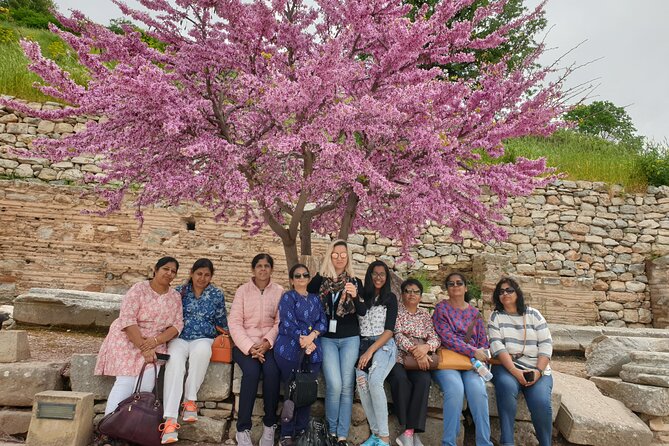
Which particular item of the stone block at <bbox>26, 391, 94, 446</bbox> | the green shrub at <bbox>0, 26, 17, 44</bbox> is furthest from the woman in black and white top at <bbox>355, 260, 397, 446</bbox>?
the green shrub at <bbox>0, 26, 17, 44</bbox>

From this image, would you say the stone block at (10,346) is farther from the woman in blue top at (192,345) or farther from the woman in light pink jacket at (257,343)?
the woman in light pink jacket at (257,343)

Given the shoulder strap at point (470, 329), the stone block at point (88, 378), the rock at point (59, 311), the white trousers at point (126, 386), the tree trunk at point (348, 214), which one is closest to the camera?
the white trousers at point (126, 386)

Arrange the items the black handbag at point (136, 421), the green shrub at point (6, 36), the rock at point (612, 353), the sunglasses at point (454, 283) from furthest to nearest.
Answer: the green shrub at point (6, 36)
the rock at point (612, 353)
the sunglasses at point (454, 283)
the black handbag at point (136, 421)

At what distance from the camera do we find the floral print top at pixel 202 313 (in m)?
3.91

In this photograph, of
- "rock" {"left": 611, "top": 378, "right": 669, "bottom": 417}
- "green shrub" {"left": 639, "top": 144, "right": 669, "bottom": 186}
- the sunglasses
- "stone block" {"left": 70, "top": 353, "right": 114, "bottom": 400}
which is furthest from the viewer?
"green shrub" {"left": 639, "top": 144, "right": 669, "bottom": 186}

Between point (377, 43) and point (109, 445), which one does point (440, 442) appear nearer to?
point (109, 445)

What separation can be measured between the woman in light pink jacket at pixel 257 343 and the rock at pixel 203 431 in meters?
0.29

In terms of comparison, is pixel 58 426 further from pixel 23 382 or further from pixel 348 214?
pixel 348 214

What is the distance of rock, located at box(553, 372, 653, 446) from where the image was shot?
388 centimetres

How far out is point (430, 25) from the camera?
365 centimetres

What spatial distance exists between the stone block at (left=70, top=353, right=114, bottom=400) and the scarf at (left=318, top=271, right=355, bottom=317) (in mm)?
2022

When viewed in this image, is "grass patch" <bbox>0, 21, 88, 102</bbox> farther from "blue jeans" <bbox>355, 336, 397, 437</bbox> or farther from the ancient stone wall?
"blue jeans" <bbox>355, 336, 397, 437</bbox>

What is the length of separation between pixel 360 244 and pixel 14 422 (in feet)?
22.8

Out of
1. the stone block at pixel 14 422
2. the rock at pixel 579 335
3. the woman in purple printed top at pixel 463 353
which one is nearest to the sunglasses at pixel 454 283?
the woman in purple printed top at pixel 463 353
